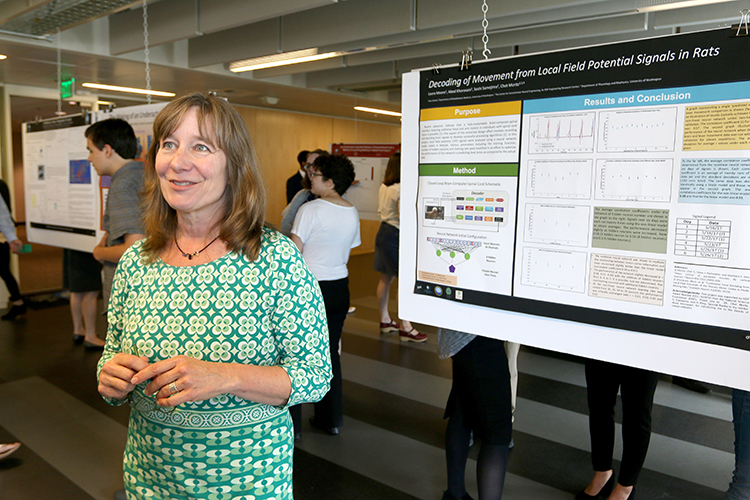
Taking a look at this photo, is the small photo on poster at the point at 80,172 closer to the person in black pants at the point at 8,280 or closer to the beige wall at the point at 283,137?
the person in black pants at the point at 8,280

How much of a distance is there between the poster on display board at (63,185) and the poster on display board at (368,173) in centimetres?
289

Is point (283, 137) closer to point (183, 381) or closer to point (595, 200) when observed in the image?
point (595, 200)

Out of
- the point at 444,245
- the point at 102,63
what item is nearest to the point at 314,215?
the point at 444,245

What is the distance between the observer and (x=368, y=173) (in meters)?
6.39

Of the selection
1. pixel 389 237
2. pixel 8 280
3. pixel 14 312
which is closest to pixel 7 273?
pixel 8 280

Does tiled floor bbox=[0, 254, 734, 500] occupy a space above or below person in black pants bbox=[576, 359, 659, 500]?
below

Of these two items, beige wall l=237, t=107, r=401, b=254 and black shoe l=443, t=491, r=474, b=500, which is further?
beige wall l=237, t=107, r=401, b=254

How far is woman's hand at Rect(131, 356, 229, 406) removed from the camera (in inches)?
37.7

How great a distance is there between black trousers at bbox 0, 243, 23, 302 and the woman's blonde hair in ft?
19.3

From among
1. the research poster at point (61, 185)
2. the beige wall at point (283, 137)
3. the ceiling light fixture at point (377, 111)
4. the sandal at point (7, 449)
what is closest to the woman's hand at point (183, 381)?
the sandal at point (7, 449)

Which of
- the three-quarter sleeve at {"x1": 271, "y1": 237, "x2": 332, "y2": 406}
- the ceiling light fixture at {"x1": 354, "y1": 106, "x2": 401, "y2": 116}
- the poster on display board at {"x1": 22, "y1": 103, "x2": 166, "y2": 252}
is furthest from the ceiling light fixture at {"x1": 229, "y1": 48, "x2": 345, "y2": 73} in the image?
the three-quarter sleeve at {"x1": 271, "y1": 237, "x2": 332, "y2": 406}

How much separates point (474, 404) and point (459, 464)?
1.45 ft

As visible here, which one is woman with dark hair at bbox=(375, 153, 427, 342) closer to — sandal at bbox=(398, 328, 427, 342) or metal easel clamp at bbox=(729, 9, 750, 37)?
sandal at bbox=(398, 328, 427, 342)

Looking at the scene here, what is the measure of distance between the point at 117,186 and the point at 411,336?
314cm
